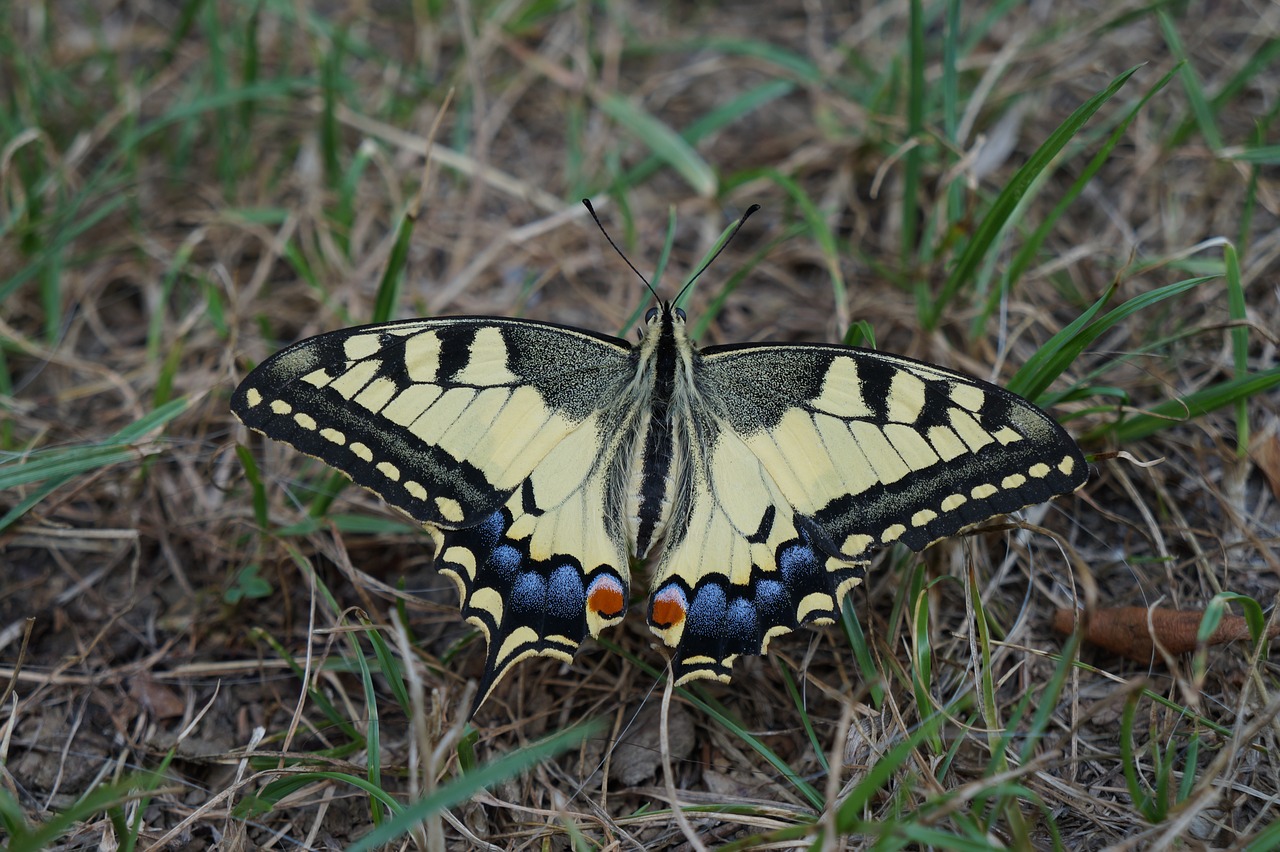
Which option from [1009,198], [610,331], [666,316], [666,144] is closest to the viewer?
[666,316]

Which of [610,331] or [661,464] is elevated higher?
[661,464]

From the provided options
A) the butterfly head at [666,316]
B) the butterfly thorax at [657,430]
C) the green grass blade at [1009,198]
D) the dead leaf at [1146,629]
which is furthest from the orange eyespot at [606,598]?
the green grass blade at [1009,198]

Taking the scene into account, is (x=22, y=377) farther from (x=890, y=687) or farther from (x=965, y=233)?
(x=965, y=233)

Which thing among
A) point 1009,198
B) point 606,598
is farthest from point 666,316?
point 1009,198

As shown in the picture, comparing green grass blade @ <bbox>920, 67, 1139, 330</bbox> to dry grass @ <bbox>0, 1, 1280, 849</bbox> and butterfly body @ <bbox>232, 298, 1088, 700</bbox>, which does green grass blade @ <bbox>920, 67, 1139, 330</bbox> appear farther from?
butterfly body @ <bbox>232, 298, 1088, 700</bbox>

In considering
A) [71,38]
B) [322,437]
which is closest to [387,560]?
[322,437]

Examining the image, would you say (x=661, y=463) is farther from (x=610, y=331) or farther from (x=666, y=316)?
(x=610, y=331)

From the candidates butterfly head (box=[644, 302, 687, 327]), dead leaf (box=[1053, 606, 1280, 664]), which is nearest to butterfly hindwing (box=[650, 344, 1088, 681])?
butterfly head (box=[644, 302, 687, 327])
